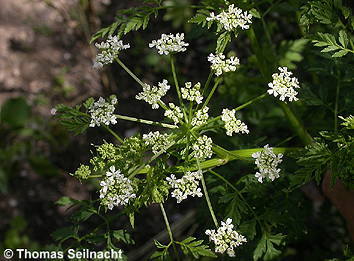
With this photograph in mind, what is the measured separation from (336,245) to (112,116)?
9.79ft

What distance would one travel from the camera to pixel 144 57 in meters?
5.80

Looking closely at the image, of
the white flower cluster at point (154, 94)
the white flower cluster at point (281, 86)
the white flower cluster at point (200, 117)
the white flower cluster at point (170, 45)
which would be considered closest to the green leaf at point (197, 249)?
the white flower cluster at point (200, 117)

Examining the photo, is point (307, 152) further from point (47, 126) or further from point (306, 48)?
point (47, 126)

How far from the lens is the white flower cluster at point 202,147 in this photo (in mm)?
2467

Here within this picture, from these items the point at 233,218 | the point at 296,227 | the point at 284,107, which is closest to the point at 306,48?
the point at 284,107

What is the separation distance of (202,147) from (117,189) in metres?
0.50

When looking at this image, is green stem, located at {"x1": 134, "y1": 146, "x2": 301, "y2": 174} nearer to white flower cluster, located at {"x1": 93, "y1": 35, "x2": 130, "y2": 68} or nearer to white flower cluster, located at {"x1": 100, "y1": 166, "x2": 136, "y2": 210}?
white flower cluster, located at {"x1": 100, "y1": 166, "x2": 136, "y2": 210}

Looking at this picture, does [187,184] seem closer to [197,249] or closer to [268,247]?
[197,249]

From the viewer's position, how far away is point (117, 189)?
2.43 m

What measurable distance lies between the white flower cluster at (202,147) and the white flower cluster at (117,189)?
0.39m

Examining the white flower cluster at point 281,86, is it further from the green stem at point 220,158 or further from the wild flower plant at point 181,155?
the green stem at point 220,158

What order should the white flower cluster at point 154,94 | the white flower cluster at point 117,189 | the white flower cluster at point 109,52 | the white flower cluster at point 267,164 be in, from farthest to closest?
the white flower cluster at point 109,52, the white flower cluster at point 154,94, the white flower cluster at point 267,164, the white flower cluster at point 117,189

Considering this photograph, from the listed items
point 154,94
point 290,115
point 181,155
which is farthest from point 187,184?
point 290,115

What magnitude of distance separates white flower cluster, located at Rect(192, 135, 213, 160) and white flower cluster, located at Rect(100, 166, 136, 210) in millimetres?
391
